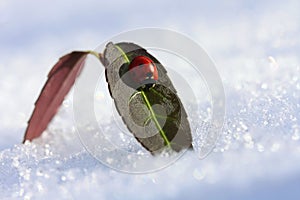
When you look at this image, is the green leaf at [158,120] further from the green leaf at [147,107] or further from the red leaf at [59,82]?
the red leaf at [59,82]

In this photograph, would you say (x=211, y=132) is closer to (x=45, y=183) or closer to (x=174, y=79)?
(x=174, y=79)

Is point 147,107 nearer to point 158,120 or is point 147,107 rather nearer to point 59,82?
point 158,120

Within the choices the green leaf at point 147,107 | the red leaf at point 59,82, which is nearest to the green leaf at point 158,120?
the green leaf at point 147,107

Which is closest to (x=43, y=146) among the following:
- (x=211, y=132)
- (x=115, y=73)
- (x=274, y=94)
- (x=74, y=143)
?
(x=74, y=143)

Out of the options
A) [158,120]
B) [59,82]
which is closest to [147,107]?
[158,120]

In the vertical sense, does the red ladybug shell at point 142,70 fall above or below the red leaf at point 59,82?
above

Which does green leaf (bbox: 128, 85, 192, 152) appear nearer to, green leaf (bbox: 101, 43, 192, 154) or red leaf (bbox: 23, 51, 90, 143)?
green leaf (bbox: 101, 43, 192, 154)
